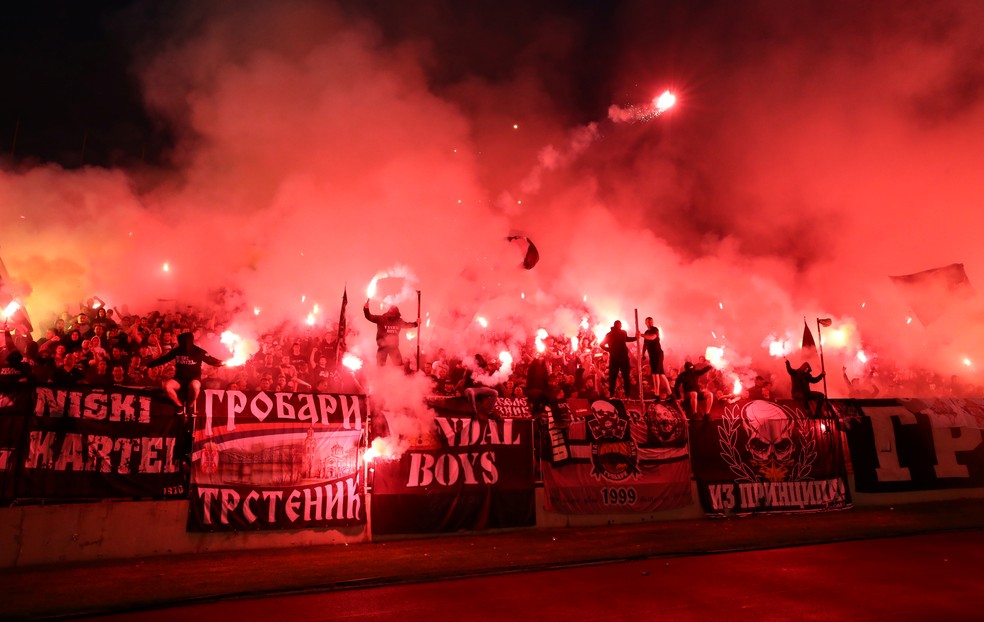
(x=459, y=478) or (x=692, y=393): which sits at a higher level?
(x=692, y=393)

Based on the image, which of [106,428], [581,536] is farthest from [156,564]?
[581,536]

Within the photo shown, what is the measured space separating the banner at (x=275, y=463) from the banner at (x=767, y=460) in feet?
21.8

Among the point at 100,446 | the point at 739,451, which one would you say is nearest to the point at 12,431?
the point at 100,446

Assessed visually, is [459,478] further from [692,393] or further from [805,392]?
[805,392]

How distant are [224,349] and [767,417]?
37.8 feet

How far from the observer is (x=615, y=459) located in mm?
11820

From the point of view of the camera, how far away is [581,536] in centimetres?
1012

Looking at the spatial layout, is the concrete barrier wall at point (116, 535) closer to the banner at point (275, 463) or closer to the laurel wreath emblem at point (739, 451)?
the banner at point (275, 463)

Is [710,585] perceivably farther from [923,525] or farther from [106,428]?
[106,428]

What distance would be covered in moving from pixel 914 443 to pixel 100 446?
15.5 m

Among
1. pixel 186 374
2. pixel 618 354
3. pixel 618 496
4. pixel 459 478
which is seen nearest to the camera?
pixel 186 374

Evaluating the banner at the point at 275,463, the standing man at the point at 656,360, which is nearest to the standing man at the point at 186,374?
the banner at the point at 275,463

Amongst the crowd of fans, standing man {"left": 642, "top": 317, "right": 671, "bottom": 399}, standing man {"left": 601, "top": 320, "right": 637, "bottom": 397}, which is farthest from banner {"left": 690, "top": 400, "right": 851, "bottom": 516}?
standing man {"left": 601, "top": 320, "right": 637, "bottom": 397}

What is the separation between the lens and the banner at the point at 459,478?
1005 centimetres
